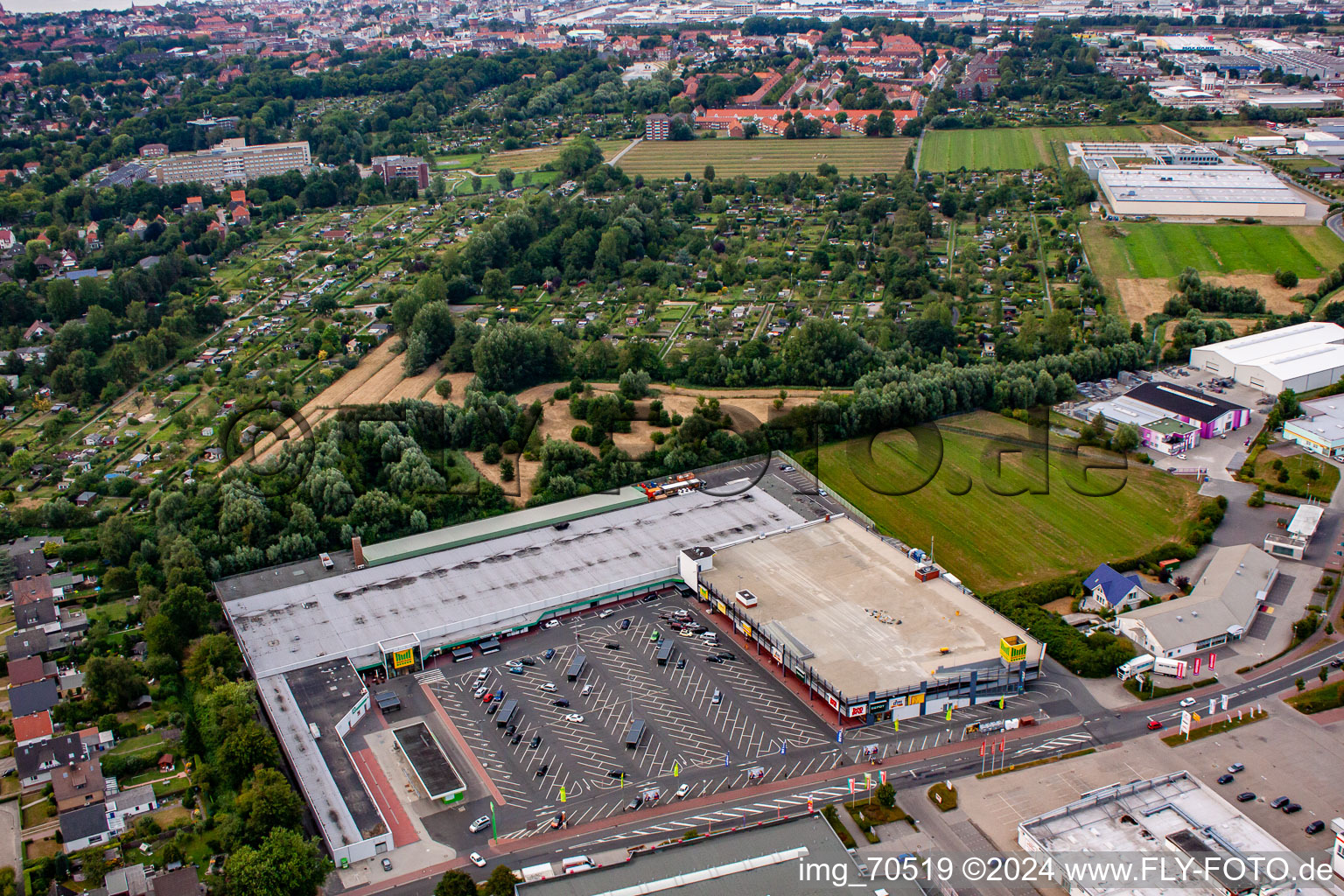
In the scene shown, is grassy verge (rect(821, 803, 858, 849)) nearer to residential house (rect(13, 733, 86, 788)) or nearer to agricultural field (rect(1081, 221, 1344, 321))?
residential house (rect(13, 733, 86, 788))

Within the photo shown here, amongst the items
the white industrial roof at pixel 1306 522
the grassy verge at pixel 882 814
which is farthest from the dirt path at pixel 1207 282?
the grassy verge at pixel 882 814

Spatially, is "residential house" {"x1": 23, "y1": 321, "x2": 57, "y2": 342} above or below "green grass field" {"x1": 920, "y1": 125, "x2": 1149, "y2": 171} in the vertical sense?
below

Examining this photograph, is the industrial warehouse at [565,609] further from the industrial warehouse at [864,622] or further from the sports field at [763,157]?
the sports field at [763,157]

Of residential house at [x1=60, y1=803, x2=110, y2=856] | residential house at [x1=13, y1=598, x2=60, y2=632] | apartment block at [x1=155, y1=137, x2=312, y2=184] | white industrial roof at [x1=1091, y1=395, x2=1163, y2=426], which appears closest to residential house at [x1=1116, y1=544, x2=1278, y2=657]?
white industrial roof at [x1=1091, y1=395, x2=1163, y2=426]

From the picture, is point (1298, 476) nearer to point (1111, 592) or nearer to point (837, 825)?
point (1111, 592)

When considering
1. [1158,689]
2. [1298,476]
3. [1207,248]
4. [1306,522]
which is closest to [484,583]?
[1158,689]

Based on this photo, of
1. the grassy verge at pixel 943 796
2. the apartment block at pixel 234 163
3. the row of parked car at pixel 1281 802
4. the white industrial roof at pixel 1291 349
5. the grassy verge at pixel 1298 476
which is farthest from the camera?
the apartment block at pixel 234 163

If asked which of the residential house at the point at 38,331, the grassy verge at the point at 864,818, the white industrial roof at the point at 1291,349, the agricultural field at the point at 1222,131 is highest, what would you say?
the agricultural field at the point at 1222,131
